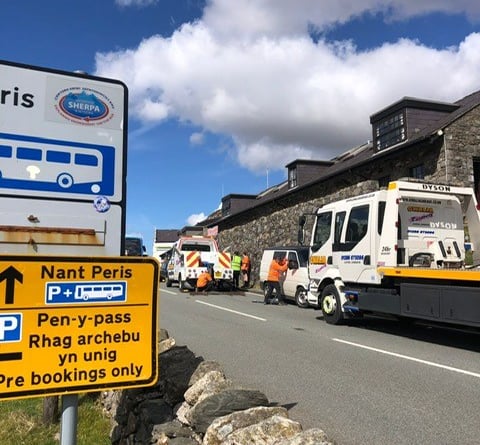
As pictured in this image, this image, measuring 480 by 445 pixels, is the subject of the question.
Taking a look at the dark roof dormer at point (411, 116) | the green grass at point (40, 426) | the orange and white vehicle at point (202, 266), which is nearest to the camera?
the green grass at point (40, 426)

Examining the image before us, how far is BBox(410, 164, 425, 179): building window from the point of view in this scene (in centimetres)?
1731

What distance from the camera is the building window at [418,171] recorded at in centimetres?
1731

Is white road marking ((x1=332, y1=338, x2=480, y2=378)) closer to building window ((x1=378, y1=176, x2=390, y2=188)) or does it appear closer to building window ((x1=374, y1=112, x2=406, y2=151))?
building window ((x1=378, y1=176, x2=390, y2=188))

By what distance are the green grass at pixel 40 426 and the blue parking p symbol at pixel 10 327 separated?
3735 mm

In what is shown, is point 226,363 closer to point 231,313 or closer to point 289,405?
point 289,405

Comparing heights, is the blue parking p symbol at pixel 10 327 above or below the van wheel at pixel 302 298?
above

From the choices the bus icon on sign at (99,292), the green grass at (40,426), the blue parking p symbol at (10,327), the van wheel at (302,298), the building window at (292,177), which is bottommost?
the green grass at (40,426)

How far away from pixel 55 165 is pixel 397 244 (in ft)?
29.1

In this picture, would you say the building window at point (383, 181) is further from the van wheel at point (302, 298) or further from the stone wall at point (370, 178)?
the van wheel at point (302, 298)

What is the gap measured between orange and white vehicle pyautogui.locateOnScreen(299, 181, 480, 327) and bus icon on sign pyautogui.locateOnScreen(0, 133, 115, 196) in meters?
7.77

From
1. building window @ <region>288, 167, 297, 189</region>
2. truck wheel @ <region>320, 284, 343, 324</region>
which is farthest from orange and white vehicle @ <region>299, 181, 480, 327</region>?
building window @ <region>288, 167, 297, 189</region>

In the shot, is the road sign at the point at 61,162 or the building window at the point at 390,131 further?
the building window at the point at 390,131

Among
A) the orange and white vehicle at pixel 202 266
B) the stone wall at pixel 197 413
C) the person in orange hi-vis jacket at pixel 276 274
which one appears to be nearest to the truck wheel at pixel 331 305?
the person in orange hi-vis jacket at pixel 276 274

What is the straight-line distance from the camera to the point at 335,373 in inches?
278
